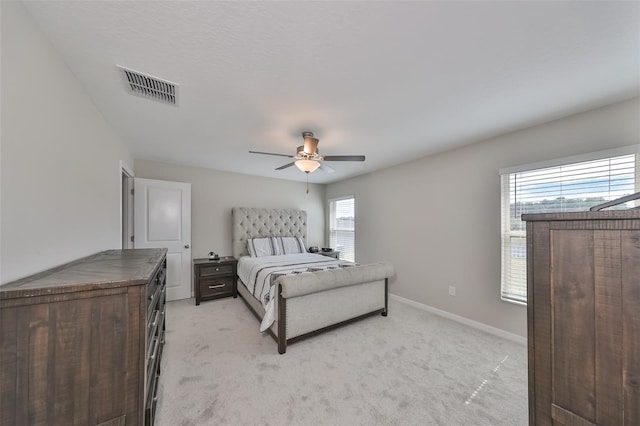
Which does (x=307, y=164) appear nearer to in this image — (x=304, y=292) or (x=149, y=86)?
(x=304, y=292)

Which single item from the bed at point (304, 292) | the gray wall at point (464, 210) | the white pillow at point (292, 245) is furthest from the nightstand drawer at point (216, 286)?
the gray wall at point (464, 210)

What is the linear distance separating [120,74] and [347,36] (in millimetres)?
1660

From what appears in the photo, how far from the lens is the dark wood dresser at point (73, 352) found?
821 mm

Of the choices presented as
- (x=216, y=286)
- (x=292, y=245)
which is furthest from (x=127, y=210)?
(x=292, y=245)

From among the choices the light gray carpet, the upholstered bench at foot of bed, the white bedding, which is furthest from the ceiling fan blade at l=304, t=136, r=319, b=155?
the light gray carpet

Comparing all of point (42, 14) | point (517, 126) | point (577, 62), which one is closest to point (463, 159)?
point (517, 126)

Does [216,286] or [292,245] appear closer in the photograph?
[216,286]

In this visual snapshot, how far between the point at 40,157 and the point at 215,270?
10.0 ft

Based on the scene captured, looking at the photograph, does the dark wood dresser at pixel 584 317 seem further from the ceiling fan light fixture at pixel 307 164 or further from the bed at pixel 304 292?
the ceiling fan light fixture at pixel 307 164

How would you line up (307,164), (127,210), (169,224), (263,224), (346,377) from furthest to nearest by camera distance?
(263,224), (169,224), (127,210), (307,164), (346,377)

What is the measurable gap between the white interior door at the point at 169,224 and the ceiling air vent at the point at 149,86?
90.4 inches

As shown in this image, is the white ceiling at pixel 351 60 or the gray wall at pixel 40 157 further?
the white ceiling at pixel 351 60

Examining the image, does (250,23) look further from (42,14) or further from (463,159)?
(463,159)

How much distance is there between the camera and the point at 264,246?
466cm
